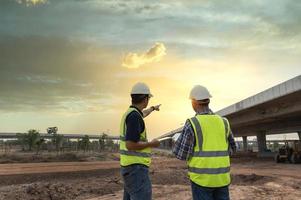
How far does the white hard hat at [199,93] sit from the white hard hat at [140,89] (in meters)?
0.71

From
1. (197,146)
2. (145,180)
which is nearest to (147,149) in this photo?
(145,180)

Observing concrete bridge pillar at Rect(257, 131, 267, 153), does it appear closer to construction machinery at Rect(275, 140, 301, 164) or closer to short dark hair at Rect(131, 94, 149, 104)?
construction machinery at Rect(275, 140, 301, 164)

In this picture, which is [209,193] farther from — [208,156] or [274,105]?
[274,105]

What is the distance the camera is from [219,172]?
454 cm

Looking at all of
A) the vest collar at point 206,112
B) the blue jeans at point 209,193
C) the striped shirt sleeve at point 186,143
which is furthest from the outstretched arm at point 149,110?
the blue jeans at point 209,193

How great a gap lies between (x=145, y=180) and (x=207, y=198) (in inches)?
36.6

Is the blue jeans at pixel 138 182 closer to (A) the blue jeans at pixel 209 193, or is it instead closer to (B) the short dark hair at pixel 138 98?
(A) the blue jeans at pixel 209 193

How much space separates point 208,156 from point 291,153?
35.3 metres

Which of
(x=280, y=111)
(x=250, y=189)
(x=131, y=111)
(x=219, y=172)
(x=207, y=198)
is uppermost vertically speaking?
(x=280, y=111)

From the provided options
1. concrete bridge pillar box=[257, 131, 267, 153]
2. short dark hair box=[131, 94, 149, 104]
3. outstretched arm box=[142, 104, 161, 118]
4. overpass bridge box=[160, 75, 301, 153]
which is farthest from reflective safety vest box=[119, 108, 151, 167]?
concrete bridge pillar box=[257, 131, 267, 153]

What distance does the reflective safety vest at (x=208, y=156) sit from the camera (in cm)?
449

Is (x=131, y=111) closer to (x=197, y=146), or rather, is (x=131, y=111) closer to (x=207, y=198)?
(x=197, y=146)

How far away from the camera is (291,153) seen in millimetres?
37125

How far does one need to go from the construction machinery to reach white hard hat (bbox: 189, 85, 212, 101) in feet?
111
